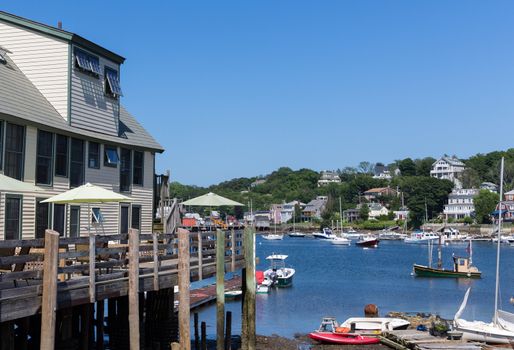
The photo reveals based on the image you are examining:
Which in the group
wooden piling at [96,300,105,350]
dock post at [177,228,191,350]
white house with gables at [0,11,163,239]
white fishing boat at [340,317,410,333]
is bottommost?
white fishing boat at [340,317,410,333]

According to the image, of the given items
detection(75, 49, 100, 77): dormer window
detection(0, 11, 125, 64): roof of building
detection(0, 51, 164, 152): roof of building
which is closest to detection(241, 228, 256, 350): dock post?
detection(0, 51, 164, 152): roof of building

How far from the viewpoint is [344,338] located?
33.2 m

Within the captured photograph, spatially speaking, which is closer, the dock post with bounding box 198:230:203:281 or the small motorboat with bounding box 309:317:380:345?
the dock post with bounding box 198:230:203:281

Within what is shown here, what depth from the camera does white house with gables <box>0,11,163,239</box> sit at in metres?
23.9

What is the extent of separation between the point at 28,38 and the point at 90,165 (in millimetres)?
5343

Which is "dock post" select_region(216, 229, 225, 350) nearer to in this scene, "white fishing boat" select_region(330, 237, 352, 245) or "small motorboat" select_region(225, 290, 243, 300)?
"small motorboat" select_region(225, 290, 243, 300)

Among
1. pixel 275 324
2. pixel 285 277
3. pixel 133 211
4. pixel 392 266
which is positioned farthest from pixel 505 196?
pixel 133 211

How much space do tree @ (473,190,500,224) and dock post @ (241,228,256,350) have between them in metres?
167

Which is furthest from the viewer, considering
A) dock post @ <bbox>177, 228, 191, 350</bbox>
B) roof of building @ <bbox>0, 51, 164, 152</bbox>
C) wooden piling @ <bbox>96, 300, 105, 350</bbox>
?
roof of building @ <bbox>0, 51, 164, 152</bbox>

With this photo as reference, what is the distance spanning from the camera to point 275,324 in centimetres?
4056

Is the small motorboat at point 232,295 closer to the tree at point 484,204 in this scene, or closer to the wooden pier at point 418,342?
the wooden pier at point 418,342

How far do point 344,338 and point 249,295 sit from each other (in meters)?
9.46

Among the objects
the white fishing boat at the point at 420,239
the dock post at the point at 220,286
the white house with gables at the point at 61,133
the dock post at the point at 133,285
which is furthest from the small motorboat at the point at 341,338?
the white fishing boat at the point at 420,239

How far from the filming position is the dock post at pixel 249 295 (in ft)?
81.8
